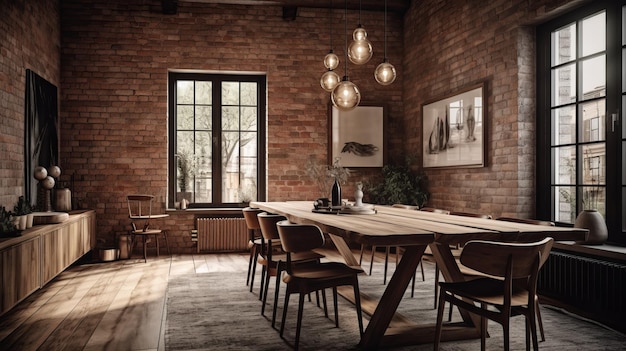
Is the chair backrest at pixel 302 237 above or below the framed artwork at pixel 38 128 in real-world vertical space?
below

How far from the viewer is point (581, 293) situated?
406 cm

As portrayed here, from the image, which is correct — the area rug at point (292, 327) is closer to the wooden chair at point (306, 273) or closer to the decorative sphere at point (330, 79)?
the wooden chair at point (306, 273)

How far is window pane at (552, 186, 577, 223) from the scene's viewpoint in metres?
4.83

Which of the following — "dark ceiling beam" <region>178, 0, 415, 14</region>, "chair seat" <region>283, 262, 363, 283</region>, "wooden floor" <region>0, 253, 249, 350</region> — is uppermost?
"dark ceiling beam" <region>178, 0, 415, 14</region>

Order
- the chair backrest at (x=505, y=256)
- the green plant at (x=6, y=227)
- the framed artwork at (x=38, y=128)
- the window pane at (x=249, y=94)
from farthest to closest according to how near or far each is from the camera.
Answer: the window pane at (x=249, y=94), the framed artwork at (x=38, y=128), the green plant at (x=6, y=227), the chair backrest at (x=505, y=256)

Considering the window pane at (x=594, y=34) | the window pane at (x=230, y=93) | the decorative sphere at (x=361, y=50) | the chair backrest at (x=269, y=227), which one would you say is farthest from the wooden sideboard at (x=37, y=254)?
the window pane at (x=594, y=34)

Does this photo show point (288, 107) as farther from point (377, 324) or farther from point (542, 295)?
point (377, 324)

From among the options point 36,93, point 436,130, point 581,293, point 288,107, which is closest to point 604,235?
point 581,293

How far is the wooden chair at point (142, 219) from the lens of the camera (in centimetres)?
687

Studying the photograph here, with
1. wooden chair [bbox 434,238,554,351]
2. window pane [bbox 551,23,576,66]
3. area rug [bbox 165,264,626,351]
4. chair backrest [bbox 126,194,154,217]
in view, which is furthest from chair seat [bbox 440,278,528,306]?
chair backrest [bbox 126,194,154,217]

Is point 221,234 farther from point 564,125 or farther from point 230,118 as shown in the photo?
point 564,125

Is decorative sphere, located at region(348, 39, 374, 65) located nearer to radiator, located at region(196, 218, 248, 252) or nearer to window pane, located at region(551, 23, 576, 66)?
window pane, located at region(551, 23, 576, 66)

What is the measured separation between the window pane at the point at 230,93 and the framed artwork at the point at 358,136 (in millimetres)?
1481

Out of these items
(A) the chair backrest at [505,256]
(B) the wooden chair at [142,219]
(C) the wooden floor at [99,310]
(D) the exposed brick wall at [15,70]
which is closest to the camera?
(A) the chair backrest at [505,256]
